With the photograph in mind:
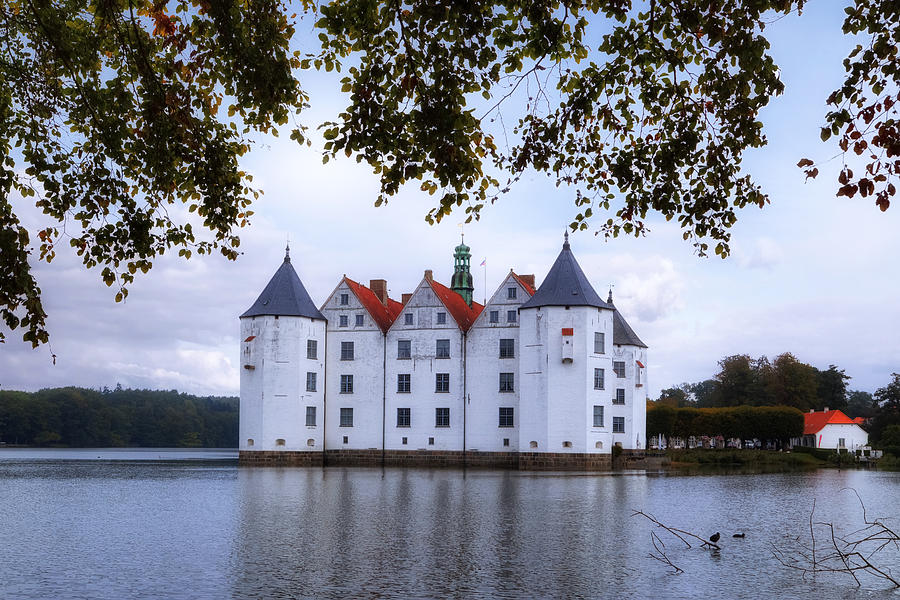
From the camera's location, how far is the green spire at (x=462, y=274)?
66062 mm

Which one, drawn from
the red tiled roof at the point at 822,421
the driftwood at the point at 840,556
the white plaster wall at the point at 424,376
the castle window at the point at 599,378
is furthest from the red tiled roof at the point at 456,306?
the red tiled roof at the point at 822,421

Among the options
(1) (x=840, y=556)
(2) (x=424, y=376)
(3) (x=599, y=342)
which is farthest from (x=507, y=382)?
(1) (x=840, y=556)

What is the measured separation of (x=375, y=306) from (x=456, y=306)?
205 inches

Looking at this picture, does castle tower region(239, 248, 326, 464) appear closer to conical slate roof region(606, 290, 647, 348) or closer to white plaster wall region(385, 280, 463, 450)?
white plaster wall region(385, 280, 463, 450)

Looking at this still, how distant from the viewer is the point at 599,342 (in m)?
52.1

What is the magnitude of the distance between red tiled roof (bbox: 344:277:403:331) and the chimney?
1.94 ft

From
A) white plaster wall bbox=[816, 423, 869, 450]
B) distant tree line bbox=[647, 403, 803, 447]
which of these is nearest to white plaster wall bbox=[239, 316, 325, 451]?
distant tree line bbox=[647, 403, 803, 447]

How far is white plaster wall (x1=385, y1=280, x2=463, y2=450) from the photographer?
55.2 m

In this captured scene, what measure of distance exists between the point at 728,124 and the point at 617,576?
7.27m

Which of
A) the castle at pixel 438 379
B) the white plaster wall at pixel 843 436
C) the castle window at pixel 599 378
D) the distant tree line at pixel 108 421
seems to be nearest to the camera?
the castle at pixel 438 379

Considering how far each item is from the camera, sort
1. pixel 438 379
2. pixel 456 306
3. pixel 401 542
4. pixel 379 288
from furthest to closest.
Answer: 1. pixel 379 288
2. pixel 456 306
3. pixel 438 379
4. pixel 401 542

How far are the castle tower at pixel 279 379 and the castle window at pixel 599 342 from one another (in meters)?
16.7

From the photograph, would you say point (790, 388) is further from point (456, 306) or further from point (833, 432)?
point (456, 306)

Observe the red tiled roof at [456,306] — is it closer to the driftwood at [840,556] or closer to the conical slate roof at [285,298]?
the conical slate roof at [285,298]
